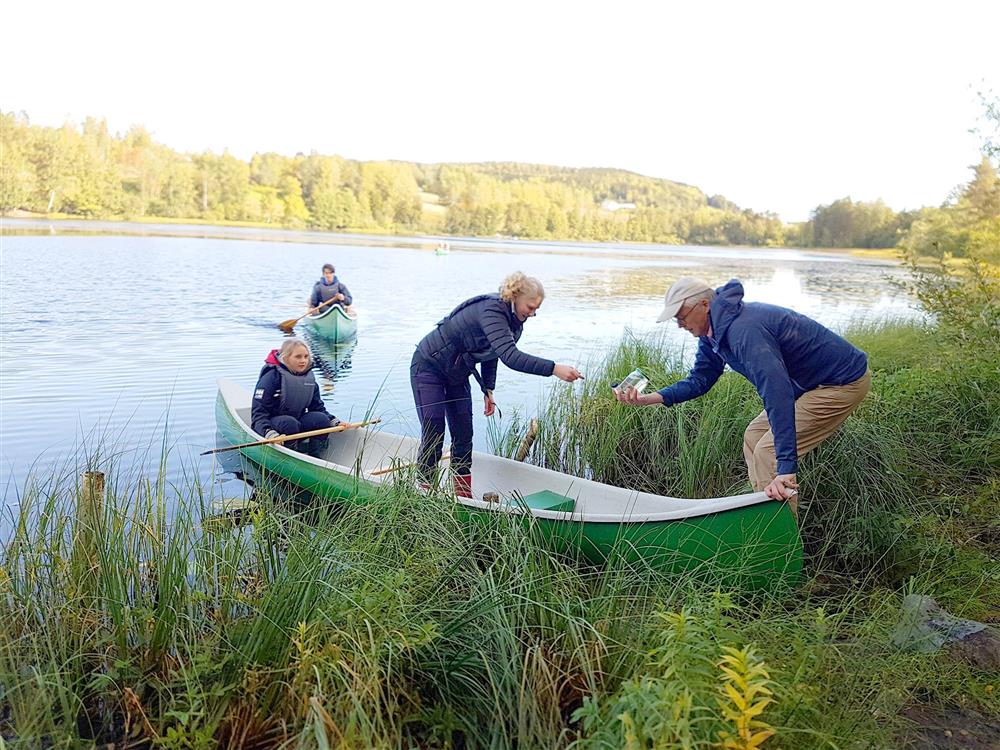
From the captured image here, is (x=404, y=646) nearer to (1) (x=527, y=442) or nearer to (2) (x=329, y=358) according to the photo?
(1) (x=527, y=442)

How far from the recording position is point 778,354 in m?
4.05

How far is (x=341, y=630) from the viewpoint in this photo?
2.76 m

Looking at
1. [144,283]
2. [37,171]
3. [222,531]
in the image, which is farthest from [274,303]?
[37,171]

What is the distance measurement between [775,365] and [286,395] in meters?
4.29

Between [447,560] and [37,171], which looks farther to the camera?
[37,171]

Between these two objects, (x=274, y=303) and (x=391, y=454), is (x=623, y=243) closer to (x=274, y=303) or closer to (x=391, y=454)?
(x=274, y=303)

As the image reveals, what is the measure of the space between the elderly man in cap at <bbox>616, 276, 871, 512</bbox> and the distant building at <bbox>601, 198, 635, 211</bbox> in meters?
115

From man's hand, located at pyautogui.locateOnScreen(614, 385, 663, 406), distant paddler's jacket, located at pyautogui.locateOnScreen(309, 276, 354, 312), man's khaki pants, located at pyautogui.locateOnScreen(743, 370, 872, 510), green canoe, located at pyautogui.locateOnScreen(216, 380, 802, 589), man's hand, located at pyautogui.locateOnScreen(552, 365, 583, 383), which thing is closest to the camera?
green canoe, located at pyautogui.locateOnScreen(216, 380, 802, 589)

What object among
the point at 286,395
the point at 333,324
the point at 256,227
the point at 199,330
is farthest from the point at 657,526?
the point at 256,227

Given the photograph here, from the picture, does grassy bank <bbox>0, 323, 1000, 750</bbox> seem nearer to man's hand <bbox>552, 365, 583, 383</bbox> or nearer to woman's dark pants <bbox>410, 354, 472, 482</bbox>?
man's hand <bbox>552, 365, 583, 383</bbox>

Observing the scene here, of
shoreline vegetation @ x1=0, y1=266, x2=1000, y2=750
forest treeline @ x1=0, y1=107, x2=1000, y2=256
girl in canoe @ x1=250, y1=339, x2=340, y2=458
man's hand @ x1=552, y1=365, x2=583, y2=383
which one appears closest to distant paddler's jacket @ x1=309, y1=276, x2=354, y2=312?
girl in canoe @ x1=250, y1=339, x2=340, y2=458

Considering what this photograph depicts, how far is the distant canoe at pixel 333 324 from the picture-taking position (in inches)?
601

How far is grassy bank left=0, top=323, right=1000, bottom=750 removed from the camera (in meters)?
2.43

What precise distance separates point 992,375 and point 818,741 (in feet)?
16.6
